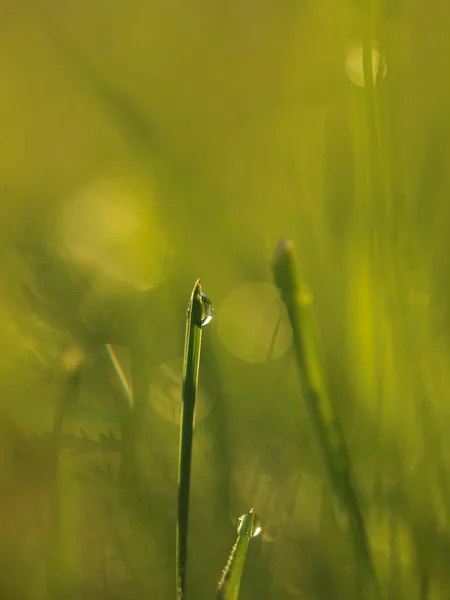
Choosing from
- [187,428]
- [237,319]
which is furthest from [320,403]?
[237,319]

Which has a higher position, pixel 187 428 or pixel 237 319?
pixel 237 319

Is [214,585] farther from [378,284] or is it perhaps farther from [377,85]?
[377,85]

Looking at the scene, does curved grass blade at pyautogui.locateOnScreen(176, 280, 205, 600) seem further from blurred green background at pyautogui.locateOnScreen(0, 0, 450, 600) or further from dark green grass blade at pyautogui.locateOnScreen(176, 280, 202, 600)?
blurred green background at pyautogui.locateOnScreen(0, 0, 450, 600)

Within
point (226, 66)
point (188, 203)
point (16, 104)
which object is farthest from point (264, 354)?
point (16, 104)

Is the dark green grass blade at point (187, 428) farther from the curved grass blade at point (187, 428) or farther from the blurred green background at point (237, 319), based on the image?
the blurred green background at point (237, 319)

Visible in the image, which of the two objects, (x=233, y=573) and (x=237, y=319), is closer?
(x=233, y=573)

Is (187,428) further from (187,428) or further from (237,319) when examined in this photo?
(237,319)

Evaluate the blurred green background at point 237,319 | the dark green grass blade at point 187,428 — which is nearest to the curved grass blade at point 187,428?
the dark green grass blade at point 187,428
